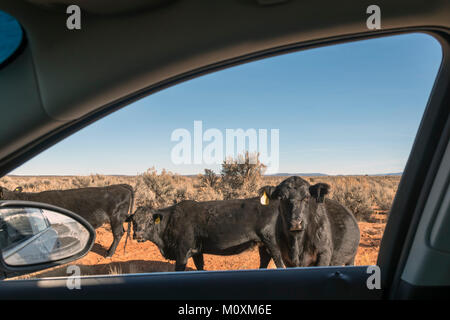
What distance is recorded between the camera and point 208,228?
5.19m

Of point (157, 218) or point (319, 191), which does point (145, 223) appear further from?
point (319, 191)

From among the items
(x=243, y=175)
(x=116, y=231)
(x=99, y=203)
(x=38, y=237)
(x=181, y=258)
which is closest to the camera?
(x=38, y=237)

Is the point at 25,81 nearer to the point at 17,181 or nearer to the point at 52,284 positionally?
the point at 52,284

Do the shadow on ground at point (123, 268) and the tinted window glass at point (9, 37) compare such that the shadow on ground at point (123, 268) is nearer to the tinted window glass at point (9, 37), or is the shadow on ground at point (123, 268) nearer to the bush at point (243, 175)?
the bush at point (243, 175)

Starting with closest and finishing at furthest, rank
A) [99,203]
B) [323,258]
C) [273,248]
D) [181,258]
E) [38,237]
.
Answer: [38,237]
[323,258]
[273,248]
[181,258]
[99,203]

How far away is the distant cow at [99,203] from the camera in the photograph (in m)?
6.66

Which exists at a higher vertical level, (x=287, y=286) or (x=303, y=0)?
(x=303, y=0)

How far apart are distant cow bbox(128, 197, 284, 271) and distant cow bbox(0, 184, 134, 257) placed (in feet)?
7.43

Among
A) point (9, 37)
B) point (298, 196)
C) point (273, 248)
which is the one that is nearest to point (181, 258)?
point (273, 248)

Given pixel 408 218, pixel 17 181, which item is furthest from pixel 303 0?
pixel 17 181

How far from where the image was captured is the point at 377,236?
817 centimetres

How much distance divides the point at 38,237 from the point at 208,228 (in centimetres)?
316

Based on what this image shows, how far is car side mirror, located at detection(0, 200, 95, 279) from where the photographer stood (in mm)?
1867
